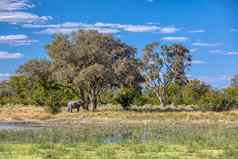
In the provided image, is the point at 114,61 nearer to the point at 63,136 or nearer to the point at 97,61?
the point at 97,61

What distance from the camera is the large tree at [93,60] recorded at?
59756 mm

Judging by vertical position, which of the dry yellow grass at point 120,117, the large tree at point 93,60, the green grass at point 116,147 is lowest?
the green grass at point 116,147

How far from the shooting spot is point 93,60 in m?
61.1

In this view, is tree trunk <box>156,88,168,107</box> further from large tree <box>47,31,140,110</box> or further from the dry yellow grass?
the dry yellow grass

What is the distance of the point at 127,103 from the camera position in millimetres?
65938

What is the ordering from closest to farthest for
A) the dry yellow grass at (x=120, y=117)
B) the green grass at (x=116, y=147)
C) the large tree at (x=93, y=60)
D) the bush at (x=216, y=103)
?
the green grass at (x=116, y=147)
the dry yellow grass at (x=120, y=117)
the large tree at (x=93, y=60)
the bush at (x=216, y=103)

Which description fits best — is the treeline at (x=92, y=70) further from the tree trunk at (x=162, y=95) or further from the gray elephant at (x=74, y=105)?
the tree trunk at (x=162, y=95)

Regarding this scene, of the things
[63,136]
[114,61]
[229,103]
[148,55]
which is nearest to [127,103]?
[114,61]

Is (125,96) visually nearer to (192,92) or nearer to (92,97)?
(92,97)

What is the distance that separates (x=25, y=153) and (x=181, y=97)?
68.4m

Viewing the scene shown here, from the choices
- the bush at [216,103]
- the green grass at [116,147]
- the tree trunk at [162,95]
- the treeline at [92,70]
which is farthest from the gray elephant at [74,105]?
the green grass at [116,147]

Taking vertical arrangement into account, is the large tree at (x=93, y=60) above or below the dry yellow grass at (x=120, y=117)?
above

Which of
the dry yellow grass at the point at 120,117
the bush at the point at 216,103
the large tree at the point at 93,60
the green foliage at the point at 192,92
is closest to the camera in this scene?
the dry yellow grass at the point at 120,117

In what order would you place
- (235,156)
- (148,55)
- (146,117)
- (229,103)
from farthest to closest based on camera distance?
(148,55), (229,103), (146,117), (235,156)
